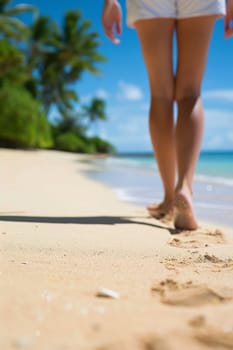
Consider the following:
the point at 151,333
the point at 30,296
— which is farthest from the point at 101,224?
the point at 151,333

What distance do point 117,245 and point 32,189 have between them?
2122mm

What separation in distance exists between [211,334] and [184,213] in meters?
1.12

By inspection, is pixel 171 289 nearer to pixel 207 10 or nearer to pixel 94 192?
pixel 207 10

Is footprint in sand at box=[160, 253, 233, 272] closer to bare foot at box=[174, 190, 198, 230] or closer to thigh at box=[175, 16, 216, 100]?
bare foot at box=[174, 190, 198, 230]

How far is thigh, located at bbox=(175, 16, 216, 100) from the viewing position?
202 cm

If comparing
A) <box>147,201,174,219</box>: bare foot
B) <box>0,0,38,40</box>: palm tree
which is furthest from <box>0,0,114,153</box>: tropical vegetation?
<box>147,201,174,219</box>: bare foot

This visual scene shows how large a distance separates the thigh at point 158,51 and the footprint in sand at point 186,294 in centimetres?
131

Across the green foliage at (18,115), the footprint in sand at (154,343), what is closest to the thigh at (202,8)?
the footprint in sand at (154,343)

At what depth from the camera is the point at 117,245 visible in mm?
1486

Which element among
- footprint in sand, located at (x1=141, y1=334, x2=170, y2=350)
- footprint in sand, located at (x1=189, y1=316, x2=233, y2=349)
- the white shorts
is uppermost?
the white shorts

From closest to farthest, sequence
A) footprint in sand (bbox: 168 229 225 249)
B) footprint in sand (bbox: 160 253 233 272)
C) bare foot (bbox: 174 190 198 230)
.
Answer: footprint in sand (bbox: 160 253 233 272) → footprint in sand (bbox: 168 229 225 249) → bare foot (bbox: 174 190 198 230)

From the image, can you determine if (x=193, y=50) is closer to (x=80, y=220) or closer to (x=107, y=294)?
(x=80, y=220)

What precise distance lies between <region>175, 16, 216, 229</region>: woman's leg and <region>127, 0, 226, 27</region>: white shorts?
35mm

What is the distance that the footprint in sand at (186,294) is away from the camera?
0.88m
